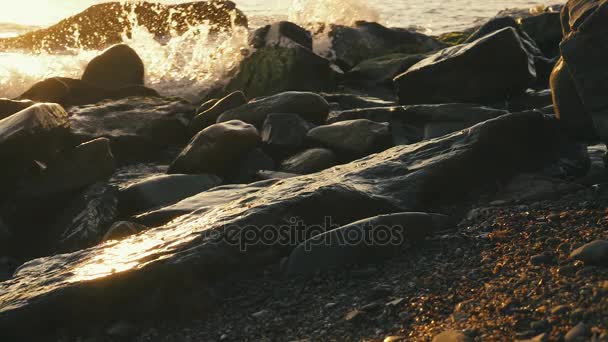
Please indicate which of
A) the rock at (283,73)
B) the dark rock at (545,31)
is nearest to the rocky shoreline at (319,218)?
the rock at (283,73)

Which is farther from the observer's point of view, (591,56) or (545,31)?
(545,31)

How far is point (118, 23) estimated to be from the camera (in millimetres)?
19531

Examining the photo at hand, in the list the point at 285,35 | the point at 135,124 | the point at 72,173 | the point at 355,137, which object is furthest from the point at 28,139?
the point at 285,35

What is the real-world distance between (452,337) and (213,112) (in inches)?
195

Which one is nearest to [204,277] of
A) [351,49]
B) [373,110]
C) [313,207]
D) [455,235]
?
[313,207]

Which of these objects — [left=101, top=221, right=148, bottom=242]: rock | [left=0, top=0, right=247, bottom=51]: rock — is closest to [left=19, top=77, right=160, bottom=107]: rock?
[left=101, top=221, right=148, bottom=242]: rock

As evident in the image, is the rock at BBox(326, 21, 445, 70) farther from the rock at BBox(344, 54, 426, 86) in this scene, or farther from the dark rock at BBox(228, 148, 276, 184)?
the dark rock at BBox(228, 148, 276, 184)

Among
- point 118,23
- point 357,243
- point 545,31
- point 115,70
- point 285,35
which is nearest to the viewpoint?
point 357,243

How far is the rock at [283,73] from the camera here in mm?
8820

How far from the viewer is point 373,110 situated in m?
6.28

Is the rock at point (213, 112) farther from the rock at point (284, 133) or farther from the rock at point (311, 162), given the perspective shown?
the rock at point (311, 162)

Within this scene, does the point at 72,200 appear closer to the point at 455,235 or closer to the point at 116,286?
the point at 116,286

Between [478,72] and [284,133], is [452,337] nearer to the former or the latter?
[284,133]

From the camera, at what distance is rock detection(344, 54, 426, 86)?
8.99 meters
